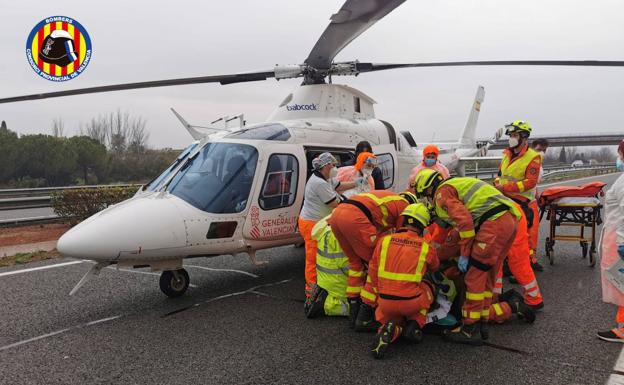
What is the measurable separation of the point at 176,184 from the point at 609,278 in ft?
15.0

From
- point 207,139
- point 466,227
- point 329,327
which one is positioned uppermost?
point 207,139

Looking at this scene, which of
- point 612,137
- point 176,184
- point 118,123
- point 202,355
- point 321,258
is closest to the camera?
point 202,355

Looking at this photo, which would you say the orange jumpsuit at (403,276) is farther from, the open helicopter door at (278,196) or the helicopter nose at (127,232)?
the helicopter nose at (127,232)

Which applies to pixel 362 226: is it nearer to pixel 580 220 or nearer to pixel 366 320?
pixel 366 320

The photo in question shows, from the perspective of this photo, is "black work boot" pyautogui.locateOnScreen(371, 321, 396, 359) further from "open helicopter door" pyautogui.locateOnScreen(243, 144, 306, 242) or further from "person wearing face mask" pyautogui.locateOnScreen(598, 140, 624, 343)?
"open helicopter door" pyautogui.locateOnScreen(243, 144, 306, 242)

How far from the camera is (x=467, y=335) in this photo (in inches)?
162

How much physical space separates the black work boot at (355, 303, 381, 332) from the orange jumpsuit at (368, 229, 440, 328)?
21 centimetres

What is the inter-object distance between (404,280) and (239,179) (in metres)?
2.52

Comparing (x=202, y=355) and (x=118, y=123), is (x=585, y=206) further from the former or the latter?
(x=118, y=123)

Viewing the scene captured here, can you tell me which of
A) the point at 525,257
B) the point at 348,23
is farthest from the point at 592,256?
the point at 348,23

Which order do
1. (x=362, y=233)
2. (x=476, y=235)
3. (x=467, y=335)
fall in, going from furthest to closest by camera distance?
(x=362, y=233)
(x=476, y=235)
(x=467, y=335)

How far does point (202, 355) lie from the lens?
394 centimetres

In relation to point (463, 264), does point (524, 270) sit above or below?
below

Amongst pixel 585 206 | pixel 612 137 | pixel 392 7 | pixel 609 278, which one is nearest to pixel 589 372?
pixel 609 278
